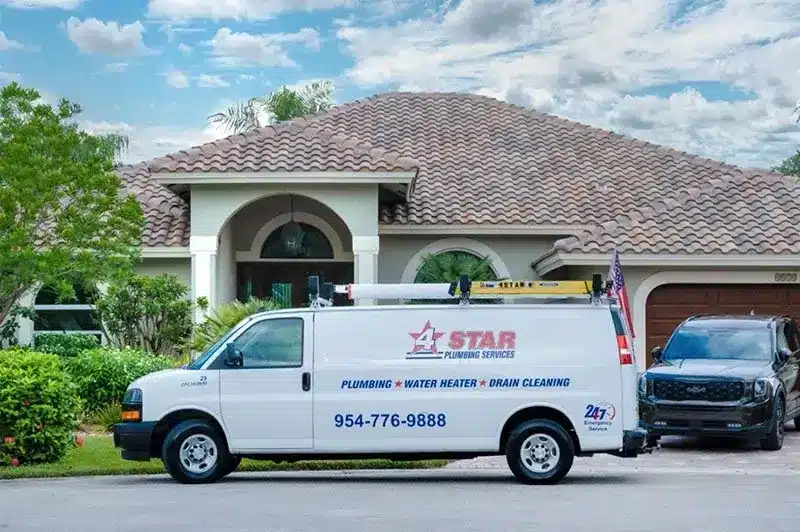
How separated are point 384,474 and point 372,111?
66.6 ft

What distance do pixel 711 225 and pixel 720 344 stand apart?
6613 mm

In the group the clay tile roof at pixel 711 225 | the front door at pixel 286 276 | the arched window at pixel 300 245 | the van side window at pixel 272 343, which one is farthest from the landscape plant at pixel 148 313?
the van side window at pixel 272 343

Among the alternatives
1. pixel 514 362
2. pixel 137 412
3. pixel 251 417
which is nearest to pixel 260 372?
pixel 251 417

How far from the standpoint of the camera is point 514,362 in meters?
14.2

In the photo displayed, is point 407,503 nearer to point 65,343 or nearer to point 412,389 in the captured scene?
point 412,389

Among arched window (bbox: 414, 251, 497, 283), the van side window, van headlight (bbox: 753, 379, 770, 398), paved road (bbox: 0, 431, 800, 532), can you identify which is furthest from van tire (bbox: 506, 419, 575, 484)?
arched window (bbox: 414, 251, 497, 283)

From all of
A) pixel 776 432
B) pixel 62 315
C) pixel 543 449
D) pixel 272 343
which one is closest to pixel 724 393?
pixel 776 432

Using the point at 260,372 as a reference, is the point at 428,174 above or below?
above

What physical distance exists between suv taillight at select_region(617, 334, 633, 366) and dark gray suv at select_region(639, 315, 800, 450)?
360 cm

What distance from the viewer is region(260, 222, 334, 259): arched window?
28312mm

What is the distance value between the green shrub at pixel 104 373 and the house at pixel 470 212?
3.45m

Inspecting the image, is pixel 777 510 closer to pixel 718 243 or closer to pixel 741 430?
pixel 741 430

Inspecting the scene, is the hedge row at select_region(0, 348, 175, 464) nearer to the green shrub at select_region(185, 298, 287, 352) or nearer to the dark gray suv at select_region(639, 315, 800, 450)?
the green shrub at select_region(185, 298, 287, 352)

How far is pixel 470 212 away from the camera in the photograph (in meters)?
27.6
